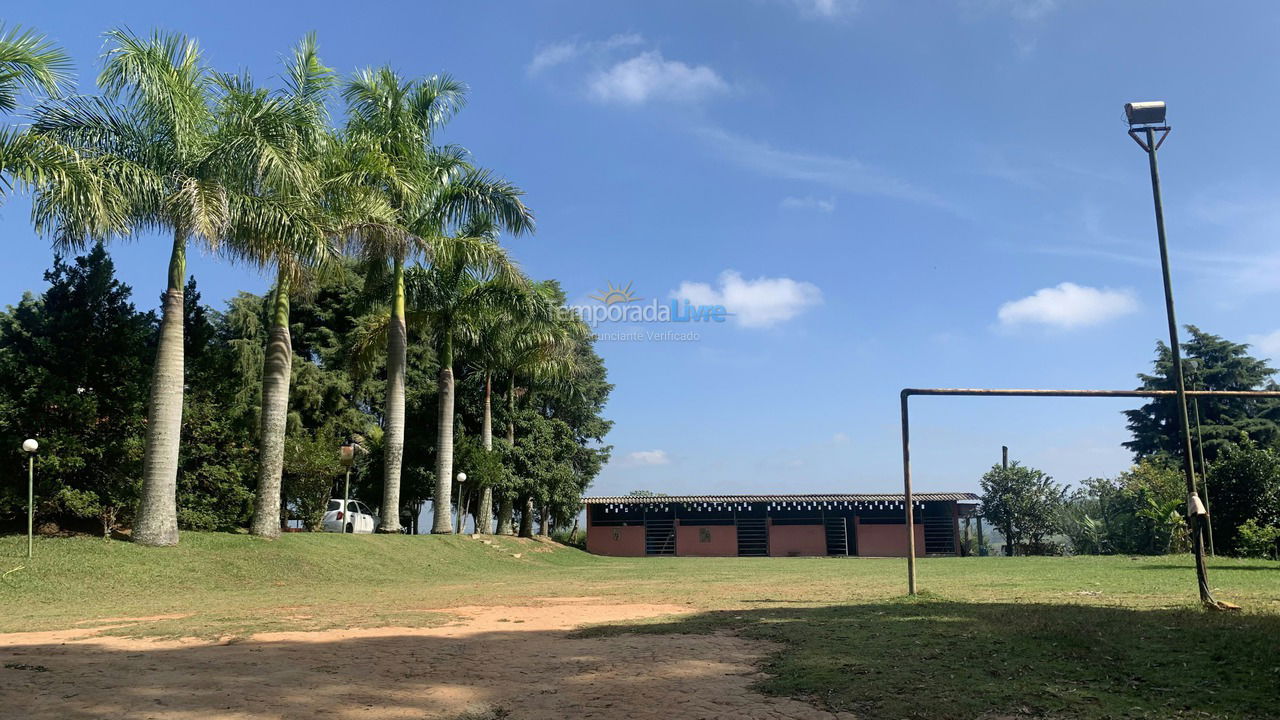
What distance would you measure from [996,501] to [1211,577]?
23236 mm

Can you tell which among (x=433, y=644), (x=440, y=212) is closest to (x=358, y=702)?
(x=433, y=644)

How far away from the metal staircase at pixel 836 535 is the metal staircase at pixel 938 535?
3.89 metres

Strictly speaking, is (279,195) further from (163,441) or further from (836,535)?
(836,535)

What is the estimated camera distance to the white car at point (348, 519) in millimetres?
30758

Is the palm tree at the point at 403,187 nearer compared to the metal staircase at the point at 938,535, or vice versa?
the palm tree at the point at 403,187

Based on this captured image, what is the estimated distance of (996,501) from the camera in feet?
128

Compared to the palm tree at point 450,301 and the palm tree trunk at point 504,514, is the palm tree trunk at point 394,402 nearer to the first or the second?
the palm tree at point 450,301

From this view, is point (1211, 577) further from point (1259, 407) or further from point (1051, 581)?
point (1259, 407)

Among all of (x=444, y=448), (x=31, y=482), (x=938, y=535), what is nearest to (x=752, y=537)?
(x=938, y=535)

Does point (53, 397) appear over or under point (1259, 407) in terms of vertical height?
under

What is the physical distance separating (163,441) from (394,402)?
8452mm

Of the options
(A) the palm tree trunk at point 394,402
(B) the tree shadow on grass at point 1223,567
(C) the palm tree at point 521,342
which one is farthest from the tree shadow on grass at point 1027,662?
(C) the palm tree at point 521,342

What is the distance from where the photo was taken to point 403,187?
76.7ft

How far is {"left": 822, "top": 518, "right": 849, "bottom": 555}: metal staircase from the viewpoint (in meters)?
43.2
